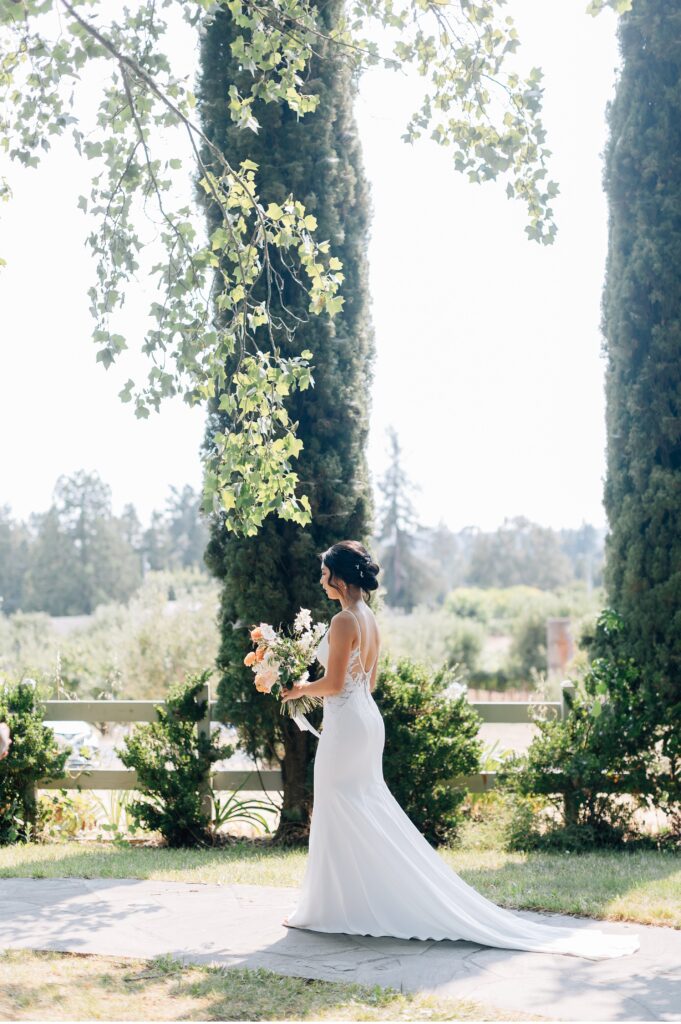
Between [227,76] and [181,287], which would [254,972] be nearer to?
[181,287]

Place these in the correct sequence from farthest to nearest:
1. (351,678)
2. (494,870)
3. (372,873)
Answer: (494,870) < (351,678) < (372,873)

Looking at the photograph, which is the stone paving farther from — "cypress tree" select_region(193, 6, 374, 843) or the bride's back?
"cypress tree" select_region(193, 6, 374, 843)

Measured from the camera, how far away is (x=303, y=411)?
9.61 m

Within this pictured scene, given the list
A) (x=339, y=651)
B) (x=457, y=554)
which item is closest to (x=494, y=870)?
(x=339, y=651)

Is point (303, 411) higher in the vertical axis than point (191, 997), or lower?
higher

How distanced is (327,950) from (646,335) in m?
6.18

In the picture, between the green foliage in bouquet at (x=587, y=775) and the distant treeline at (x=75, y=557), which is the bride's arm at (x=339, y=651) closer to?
the green foliage in bouquet at (x=587, y=775)

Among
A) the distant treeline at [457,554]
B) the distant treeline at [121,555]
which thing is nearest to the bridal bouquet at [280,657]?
the distant treeline at [457,554]

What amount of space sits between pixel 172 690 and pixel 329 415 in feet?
9.06

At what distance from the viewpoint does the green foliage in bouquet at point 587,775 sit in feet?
27.7

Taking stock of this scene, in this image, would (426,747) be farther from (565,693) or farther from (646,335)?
(646,335)

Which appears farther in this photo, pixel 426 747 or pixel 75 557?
pixel 75 557

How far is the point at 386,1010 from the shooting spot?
4.41 m

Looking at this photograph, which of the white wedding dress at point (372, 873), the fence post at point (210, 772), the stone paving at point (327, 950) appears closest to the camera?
the stone paving at point (327, 950)
